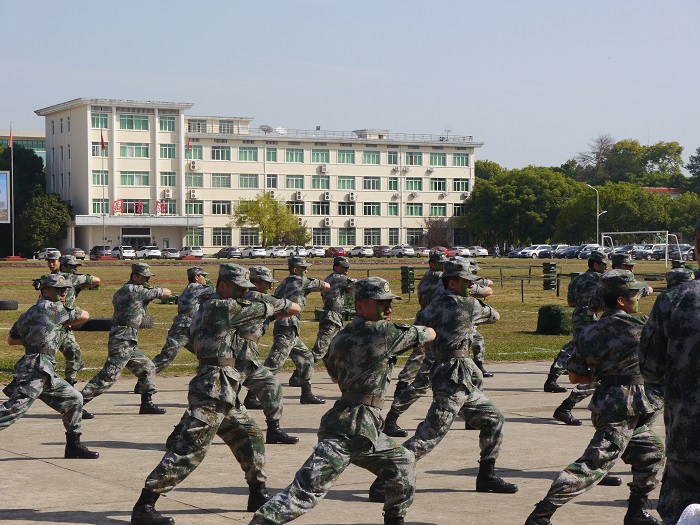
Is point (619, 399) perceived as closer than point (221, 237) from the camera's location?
Yes

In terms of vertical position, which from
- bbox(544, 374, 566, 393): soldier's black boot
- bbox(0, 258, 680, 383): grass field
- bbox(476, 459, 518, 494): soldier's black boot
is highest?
bbox(476, 459, 518, 494): soldier's black boot

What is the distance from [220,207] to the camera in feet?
418

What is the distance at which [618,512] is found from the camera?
9.73m

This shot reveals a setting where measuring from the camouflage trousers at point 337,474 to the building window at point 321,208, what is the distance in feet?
404

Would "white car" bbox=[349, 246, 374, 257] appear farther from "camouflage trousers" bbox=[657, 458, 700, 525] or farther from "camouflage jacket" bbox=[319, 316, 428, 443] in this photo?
"camouflage trousers" bbox=[657, 458, 700, 525]

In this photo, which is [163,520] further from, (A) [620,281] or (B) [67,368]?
(B) [67,368]

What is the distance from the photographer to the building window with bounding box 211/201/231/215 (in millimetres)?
127062

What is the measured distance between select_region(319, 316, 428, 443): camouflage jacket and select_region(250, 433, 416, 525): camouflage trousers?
101 millimetres

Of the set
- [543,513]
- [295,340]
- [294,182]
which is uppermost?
[294,182]

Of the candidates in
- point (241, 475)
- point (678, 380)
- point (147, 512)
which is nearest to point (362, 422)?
point (147, 512)

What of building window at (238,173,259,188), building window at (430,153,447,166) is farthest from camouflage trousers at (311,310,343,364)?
building window at (430,153,447,166)

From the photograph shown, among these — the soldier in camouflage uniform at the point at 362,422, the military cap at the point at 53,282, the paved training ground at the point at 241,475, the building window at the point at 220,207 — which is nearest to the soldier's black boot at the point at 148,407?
the paved training ground at the point at 241,475

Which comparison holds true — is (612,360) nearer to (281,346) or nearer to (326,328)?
(281,346)

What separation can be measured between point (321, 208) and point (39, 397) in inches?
4737
